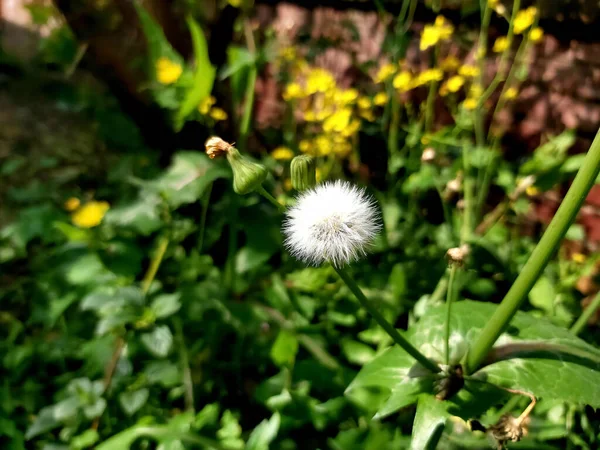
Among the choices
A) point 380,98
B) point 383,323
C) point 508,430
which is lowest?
point 508,430

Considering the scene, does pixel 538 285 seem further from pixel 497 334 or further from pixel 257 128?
pixel 257 128

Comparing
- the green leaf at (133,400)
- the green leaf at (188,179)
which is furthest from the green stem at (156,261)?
the green leaf at (133,400)

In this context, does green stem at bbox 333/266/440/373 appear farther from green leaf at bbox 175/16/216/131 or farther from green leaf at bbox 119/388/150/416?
green leaf at bbox 175/16/216/131

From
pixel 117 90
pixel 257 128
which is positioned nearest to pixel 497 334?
pixel 257 128

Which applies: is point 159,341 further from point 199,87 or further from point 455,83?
point 455,83

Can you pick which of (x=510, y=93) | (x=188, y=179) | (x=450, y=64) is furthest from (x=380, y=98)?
(x=188, y=179)
